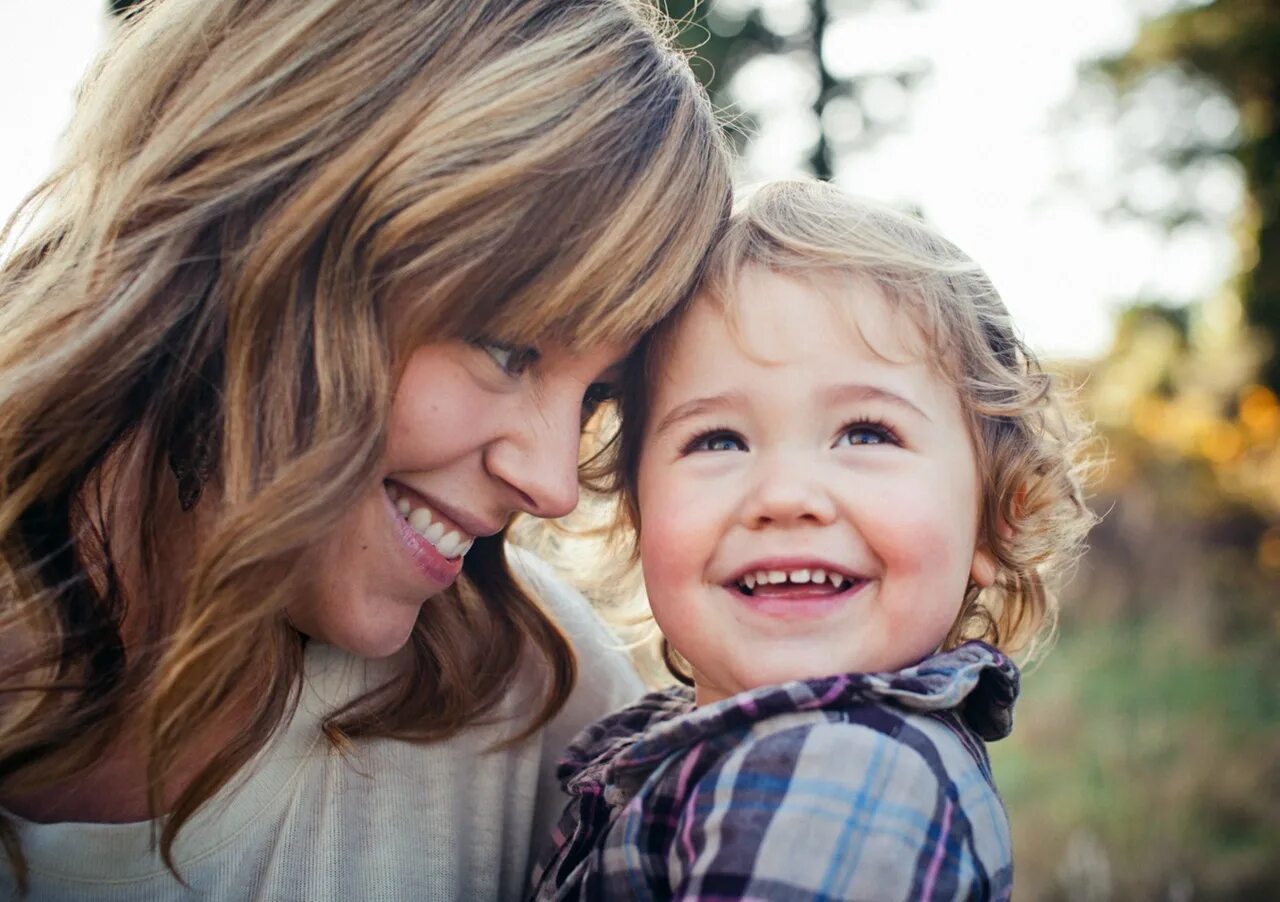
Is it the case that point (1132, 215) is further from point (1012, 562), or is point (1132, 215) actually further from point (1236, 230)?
point (1012, 562)

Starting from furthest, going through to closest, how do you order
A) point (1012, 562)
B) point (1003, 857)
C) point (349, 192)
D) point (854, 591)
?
point (1012, 562) < point (854, 591) < point (349, 192) < point (1003, 857)

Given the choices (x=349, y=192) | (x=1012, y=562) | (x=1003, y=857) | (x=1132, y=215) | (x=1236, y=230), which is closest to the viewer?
(x=1003, y=857)

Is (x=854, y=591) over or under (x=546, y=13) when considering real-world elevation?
under

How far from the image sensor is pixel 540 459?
1.56 meters

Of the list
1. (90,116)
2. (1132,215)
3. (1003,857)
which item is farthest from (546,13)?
(1132,215)

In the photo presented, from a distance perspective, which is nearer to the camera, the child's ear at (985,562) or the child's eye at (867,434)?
the child's eye at (867,434)

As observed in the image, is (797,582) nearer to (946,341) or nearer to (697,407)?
(697,407)

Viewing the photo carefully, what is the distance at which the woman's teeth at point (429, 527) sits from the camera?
159cm

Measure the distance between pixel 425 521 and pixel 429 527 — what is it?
12 millimetres

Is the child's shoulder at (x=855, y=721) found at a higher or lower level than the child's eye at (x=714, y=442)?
lower

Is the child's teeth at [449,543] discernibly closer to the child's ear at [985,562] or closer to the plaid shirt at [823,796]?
the plaid shirt at [823,796]

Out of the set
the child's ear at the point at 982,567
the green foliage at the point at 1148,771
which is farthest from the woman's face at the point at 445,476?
the green foliage at the point at 1148,771

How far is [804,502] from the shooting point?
4.96ft

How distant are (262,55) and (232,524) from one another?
611 mm
